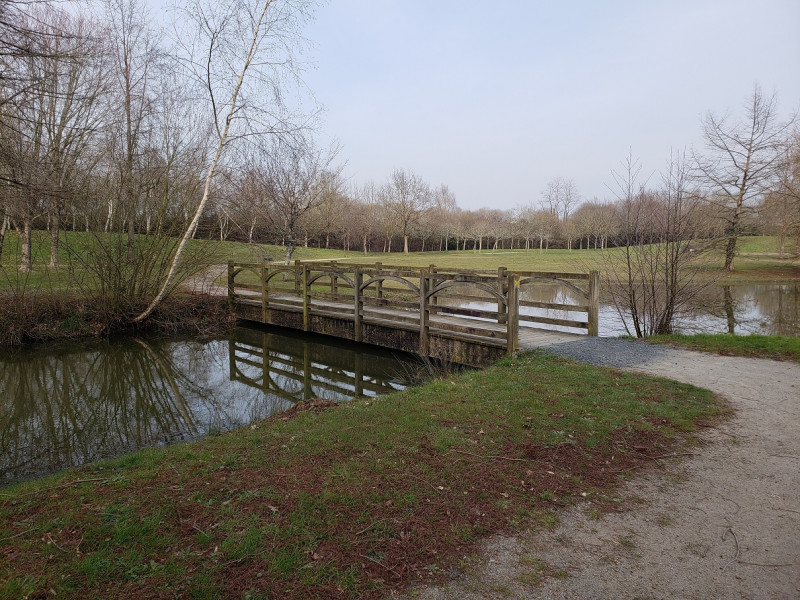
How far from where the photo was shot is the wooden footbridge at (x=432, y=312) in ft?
31.2

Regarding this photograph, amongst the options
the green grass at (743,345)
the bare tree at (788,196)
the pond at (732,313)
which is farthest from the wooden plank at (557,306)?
the bare tree at (788,196)

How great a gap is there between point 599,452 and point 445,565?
7.63 ft

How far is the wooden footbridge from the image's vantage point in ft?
31.2

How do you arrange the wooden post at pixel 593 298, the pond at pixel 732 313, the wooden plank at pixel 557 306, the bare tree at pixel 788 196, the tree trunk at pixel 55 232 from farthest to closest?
the bare tree at pixel 788 196 → the pond at pixel 732 313 → the tree trunk at pixel 55 232 → the wooden post at pixel 593 298 → the wooden plank at pixel 557 306

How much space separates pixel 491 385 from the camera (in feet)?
22.7

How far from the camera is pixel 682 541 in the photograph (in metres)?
3.21

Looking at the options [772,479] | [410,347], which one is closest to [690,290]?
[410,347]

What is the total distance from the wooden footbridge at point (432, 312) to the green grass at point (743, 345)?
1797 millimetres

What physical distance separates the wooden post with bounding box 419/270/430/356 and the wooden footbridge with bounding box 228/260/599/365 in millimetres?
23

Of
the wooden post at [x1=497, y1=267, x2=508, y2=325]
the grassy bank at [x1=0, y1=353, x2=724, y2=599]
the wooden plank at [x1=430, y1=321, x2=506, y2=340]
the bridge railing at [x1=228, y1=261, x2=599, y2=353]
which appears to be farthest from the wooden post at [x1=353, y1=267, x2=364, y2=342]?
the grassy bank at [x1=0, y1=353, x2=724, y2=599]

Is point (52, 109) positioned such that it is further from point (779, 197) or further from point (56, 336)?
point (779, 197)

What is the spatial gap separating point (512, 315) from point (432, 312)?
312 cm

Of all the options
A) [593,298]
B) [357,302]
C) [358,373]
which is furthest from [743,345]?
[357,302]

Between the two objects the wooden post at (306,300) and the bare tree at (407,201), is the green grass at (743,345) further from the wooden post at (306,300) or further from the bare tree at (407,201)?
the bare tree at (407,201)
